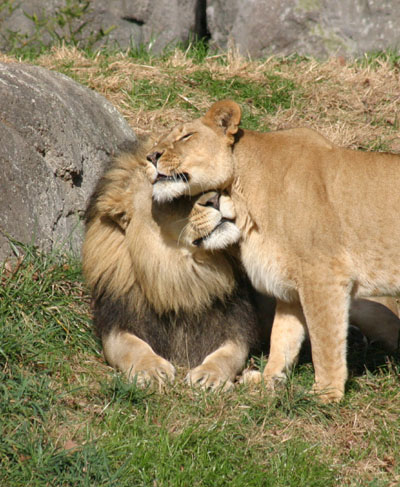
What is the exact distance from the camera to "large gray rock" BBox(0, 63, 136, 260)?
4945mm

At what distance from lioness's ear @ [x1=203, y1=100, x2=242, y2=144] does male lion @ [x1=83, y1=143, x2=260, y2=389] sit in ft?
1.17

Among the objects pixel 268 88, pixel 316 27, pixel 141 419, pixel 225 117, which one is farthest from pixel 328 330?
pixel 316 27

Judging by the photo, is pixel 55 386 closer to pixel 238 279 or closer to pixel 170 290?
pixel 170 290

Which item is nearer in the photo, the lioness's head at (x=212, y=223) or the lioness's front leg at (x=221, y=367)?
the lioness's head at (x=212, y=223)

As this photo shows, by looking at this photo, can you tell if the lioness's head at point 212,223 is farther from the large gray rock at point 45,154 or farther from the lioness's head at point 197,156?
the large gray rock at point 45,154

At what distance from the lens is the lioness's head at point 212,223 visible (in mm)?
4277

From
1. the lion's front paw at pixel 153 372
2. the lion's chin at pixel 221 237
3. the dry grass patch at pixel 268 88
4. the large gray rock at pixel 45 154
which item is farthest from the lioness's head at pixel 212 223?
the dry grass patch at pixel 268 88

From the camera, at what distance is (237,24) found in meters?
8.78

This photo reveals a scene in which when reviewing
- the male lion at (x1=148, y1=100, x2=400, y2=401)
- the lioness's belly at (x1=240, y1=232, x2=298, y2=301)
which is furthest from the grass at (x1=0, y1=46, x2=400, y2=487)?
the lioness's belly at (x1=240, y1=232, x2=298, y2=301)

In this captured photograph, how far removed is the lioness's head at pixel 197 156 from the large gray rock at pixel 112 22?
184 inches

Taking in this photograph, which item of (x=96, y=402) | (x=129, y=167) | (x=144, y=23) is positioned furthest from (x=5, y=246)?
(x=144, y=23)

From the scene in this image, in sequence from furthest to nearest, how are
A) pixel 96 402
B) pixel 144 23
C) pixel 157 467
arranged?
1. pixel 144 23
2. pixel 96 402
3. pixel 157 467

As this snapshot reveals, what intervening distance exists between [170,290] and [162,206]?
519 millimetres

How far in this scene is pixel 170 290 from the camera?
4590 mm
